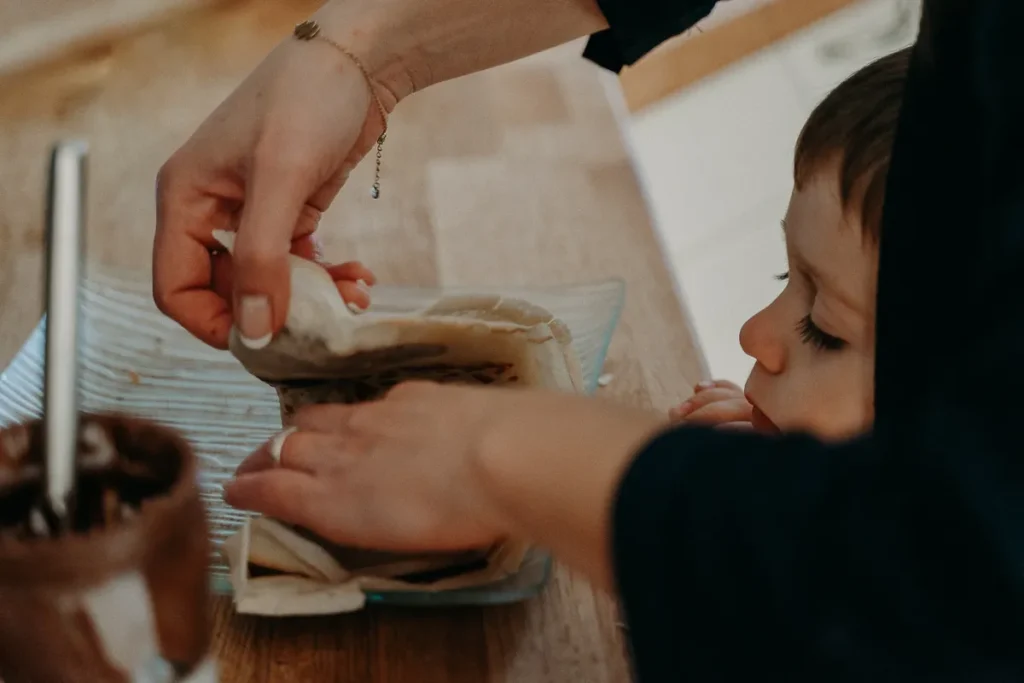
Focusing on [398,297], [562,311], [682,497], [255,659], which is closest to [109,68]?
[398,297]

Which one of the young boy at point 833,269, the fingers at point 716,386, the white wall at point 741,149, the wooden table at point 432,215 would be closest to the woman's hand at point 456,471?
the wooden table at point 432,215

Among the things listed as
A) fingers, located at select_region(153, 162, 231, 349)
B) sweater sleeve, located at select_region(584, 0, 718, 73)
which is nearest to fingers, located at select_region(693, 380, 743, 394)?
sweater sleeve, located at select_region(584, 0, 718, 73)

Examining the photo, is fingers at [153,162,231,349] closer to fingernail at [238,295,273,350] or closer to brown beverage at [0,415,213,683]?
fingernail at [238,295,273,350]

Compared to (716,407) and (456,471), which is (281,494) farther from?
(716,407)

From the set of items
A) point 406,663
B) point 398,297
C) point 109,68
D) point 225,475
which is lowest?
point 406,663

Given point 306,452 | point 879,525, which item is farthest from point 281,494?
point 879,525

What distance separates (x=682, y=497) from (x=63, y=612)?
221 millimetres

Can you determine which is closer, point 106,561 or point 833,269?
point 106,561

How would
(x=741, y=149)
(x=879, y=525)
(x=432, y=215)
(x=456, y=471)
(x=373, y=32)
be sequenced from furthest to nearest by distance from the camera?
(x=741, y=149) → (x=432, y=215) → (x=373, y=32) → (x=456, y=471) → (x=879, y=525)

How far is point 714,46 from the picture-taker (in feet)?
6.33

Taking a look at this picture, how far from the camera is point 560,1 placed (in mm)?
697

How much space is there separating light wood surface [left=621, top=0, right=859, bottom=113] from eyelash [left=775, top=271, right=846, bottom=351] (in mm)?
1275

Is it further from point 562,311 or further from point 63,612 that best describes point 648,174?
point 63,612

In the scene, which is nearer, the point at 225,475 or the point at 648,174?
the point at 225,475
